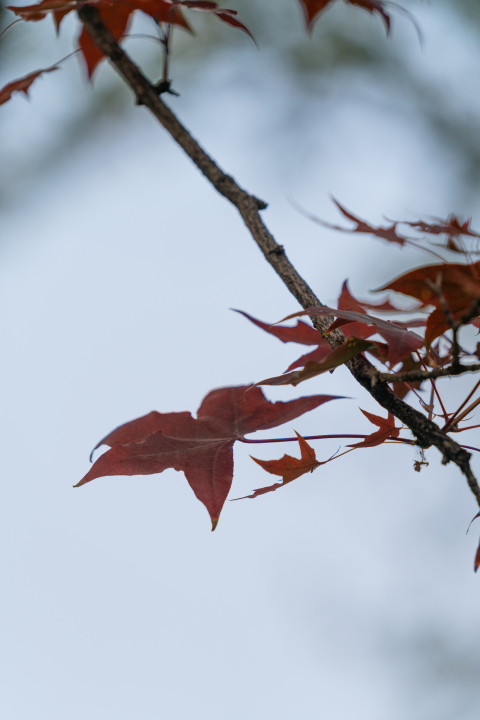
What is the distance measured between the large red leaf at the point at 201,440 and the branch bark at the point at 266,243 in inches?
1.8

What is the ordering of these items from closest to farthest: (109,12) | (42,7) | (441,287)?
(441,287), (42,7), (109,12)

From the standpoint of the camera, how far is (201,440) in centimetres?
31

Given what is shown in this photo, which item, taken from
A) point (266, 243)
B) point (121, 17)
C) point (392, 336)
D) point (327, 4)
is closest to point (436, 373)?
point (392, 336)

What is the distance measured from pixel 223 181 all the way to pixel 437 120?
4.62 ft

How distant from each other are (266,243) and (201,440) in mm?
124

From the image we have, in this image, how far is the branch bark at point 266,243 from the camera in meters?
0.25

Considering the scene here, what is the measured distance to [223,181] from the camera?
33cm

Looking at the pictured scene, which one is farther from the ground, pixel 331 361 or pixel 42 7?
pixel 42 7

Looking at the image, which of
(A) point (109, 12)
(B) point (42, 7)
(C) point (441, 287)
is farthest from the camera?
(A) point (109, 12)

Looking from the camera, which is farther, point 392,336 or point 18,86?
point 18,86

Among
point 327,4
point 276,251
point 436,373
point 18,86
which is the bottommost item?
point 436,373

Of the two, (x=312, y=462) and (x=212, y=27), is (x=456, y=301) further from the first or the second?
(x=212, y=27)

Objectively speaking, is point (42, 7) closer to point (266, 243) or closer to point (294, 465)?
point (266, 243)

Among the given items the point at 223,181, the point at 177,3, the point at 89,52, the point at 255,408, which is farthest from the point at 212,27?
the point at 255,408
